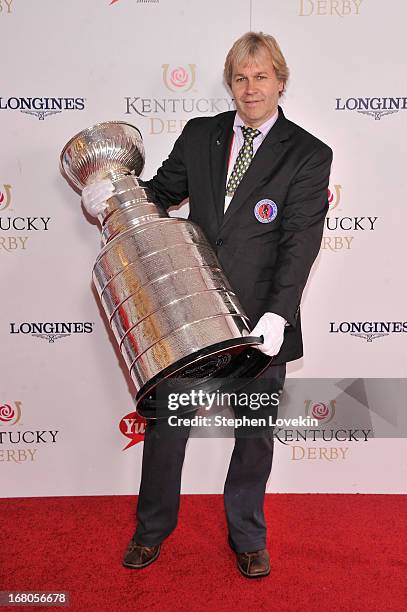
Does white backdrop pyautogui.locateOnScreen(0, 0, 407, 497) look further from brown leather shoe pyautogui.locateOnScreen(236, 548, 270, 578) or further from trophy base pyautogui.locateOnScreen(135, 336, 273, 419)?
trophy base pyautogui.locateOnScreen(135, 336, 273, 419)

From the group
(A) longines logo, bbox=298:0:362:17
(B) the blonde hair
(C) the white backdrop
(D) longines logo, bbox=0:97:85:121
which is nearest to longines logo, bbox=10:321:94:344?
(C) the white backdrop

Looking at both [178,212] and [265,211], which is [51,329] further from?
[265,211]

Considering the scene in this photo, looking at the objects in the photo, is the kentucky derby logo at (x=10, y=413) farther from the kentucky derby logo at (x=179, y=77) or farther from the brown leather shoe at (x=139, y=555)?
the kentucky derby logo at (x=179, y=77)

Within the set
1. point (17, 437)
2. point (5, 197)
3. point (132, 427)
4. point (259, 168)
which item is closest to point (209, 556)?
point (132, 427)

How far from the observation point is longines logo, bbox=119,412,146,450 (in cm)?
266

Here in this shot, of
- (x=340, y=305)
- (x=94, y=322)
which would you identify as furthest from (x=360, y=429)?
(x=94, y=322)

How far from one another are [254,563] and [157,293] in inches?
41.1

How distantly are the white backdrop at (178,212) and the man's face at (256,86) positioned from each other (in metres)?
0.37

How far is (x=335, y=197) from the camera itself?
2.45 meters

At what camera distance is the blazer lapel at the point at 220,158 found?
2.05 meters

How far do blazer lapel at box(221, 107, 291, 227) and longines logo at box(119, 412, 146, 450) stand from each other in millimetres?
990

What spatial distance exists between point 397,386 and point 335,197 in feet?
2.56

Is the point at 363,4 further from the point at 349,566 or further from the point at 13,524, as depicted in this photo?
the point at 13,524

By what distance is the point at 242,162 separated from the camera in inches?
81.1
